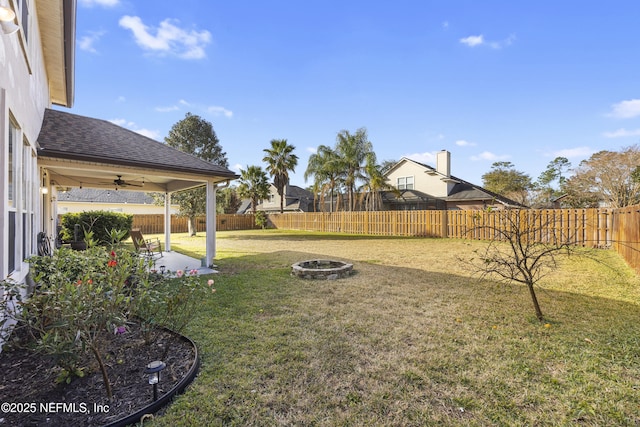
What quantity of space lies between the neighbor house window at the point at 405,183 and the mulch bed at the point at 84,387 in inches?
1024

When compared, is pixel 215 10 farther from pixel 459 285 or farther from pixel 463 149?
pixel 463 149

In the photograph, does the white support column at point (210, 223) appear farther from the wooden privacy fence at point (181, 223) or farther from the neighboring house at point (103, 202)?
the neighboring house at point (103, 202)

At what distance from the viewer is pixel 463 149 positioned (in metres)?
27.5

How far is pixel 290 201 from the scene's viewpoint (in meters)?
36.0

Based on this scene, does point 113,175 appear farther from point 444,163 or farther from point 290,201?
point 290,201

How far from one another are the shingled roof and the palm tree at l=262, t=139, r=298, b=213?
20.1 meters

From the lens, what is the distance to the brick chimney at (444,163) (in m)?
24.2

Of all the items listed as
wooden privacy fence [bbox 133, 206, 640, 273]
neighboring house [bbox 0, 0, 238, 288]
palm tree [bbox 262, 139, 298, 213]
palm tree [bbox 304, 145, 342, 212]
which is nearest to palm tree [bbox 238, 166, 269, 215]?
palm tree [bbox 262, 139, 298, 213]

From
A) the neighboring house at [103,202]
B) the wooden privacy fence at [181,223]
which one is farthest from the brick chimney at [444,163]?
the neighboring house at [103,202]

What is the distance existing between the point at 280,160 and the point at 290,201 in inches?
348

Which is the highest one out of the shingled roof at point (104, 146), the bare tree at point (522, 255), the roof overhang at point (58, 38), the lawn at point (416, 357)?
the roof overhang at point (58, 38)

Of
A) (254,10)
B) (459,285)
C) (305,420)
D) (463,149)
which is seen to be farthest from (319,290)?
(463,149)

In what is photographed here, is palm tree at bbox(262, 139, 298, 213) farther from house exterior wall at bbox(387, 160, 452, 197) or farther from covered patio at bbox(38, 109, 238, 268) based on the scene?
covered patio at bbox(38, 109, 238, 268)

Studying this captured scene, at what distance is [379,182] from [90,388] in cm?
2206
